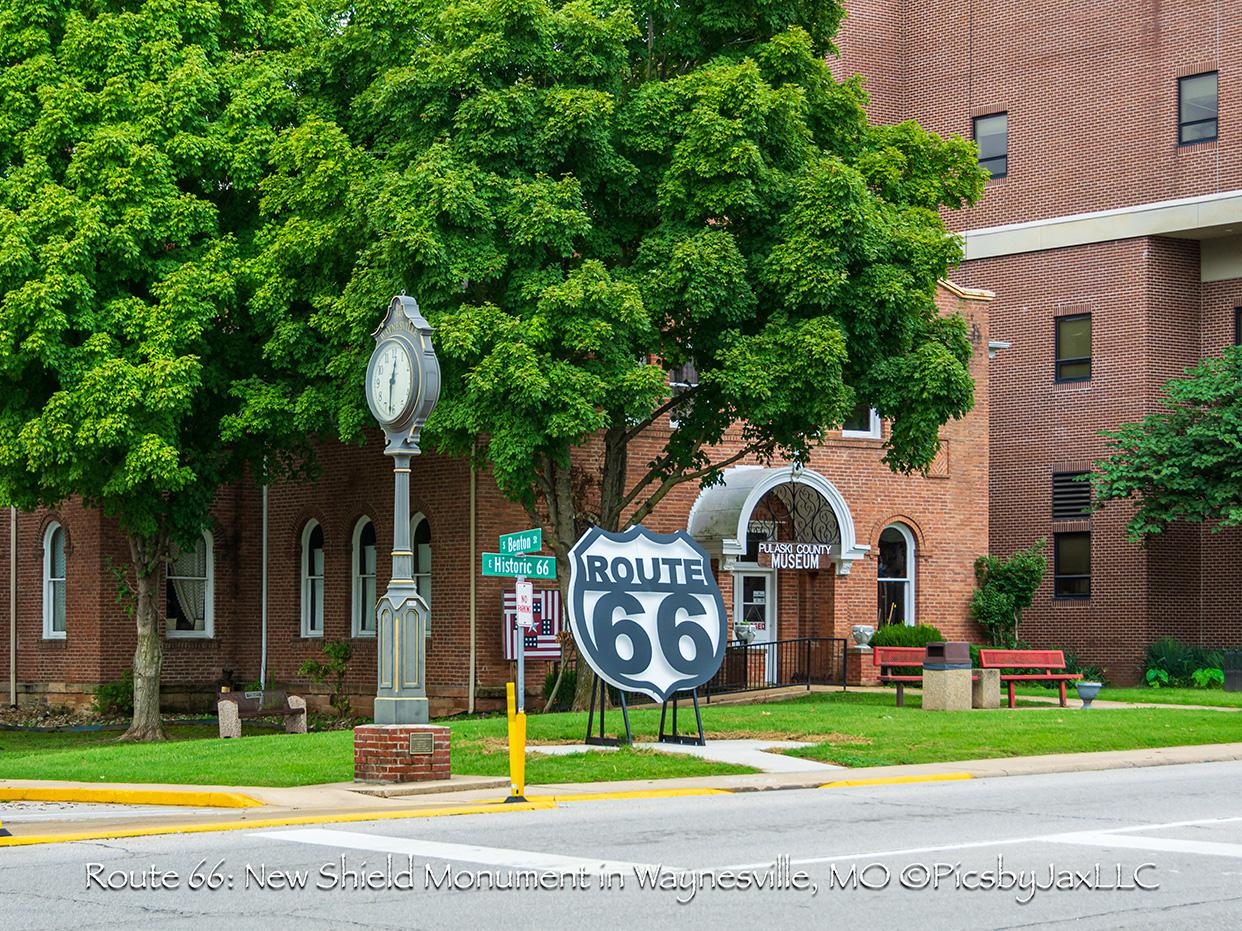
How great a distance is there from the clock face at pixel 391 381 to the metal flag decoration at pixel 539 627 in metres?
Answer: 12.1

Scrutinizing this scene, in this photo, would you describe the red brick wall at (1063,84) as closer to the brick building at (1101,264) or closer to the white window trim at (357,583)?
the brick building at (1101,264)

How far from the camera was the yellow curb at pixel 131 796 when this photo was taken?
A: 16.1 metres

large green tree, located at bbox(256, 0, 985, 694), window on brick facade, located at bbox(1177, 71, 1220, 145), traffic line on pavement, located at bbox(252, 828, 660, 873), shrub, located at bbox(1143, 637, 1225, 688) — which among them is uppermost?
window on brick facade, located at bbox(1177, 71, 1220, 145)

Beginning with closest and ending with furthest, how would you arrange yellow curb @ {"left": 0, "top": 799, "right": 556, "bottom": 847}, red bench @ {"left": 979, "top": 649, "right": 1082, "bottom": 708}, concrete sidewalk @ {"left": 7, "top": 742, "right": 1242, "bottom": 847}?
yellow curb @ {"left": 0, "top": 799, "right": 556, "bottom": 847}
concrete sidewalk @ {"left": 7, "top": 742, "right": 1242, "bottom": 847}
red bench @ {"left": 979, "top": 649, "right": 1082, "bottom": 708}

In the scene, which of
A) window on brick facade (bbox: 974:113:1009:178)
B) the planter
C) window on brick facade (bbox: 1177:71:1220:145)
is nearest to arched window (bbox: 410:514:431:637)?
the planter

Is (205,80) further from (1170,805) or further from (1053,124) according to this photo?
(1053,124)

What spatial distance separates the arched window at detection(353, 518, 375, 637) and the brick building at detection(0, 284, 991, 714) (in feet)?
0.12

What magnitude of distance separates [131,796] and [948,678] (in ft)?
44.2

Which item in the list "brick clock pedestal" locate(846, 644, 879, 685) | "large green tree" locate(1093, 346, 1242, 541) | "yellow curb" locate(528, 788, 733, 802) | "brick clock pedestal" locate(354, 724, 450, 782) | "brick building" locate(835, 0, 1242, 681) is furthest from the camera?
"brick building" locate(835, 0, 1242, 681)

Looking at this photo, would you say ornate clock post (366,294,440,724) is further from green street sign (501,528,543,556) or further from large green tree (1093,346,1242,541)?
large green tree (1093,346,1242,541)

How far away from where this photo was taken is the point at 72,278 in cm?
2591

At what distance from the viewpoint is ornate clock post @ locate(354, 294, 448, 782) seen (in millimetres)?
16812

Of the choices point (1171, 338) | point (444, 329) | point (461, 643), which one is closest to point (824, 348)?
point (444, 329)

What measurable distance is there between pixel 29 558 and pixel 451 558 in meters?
10.9
